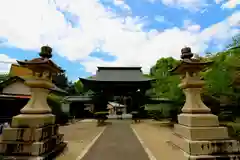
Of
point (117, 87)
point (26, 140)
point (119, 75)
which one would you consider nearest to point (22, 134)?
point (26, 140)

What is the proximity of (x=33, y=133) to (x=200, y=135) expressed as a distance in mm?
4660

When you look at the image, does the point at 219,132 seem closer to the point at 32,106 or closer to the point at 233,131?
the point at 233,131

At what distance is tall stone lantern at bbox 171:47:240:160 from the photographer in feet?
17.5

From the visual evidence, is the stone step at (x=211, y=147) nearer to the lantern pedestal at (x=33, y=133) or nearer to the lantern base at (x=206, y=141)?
the lantern base at (x=206, y=141)

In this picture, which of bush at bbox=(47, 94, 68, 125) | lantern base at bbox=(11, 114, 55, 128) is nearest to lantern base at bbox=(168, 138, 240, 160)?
lantern base at bbox=(11, 114, 55, 128)

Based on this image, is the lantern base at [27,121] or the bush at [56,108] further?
the bush at [56,108]

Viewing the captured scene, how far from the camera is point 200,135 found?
5.50 meters

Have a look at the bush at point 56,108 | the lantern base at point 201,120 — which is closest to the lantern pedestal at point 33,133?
the lantern base at point 201,120

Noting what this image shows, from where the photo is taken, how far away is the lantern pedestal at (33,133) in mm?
5172

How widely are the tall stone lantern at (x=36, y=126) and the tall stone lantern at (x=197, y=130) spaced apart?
3963mm

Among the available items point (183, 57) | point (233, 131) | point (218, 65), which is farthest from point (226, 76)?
point (183, 57)

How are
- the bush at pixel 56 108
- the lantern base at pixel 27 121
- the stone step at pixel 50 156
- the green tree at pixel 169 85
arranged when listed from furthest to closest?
1. the bush at pixel 56 108
2. the green tree at pixel 169 85
3. the lantern base at pixel 27 121
4. the stone step at pixel 50 156

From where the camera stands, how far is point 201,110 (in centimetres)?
587

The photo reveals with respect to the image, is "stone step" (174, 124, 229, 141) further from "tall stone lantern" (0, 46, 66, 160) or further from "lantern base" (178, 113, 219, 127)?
"tall stone lantern" (0, 46, 66, 160)
